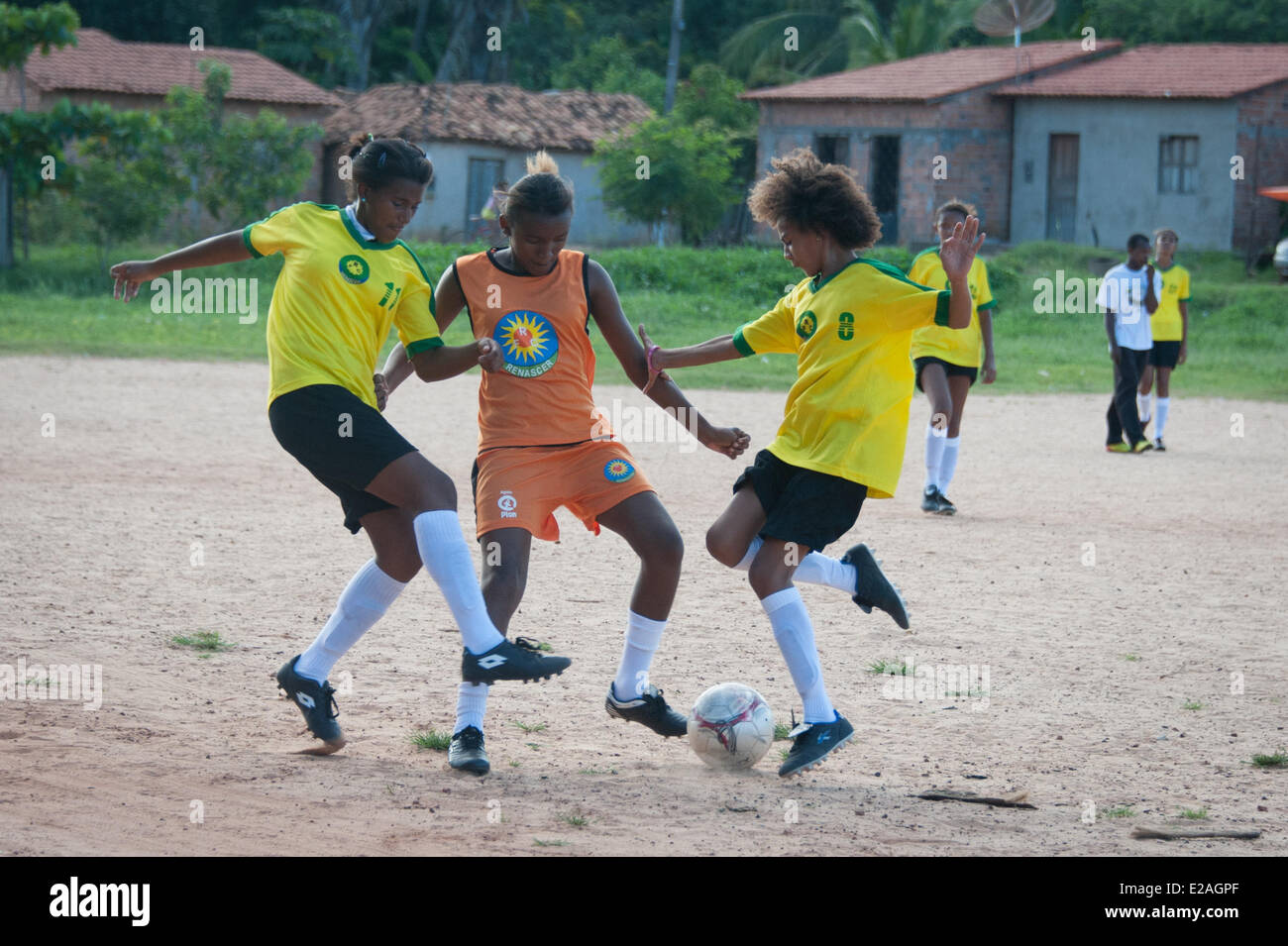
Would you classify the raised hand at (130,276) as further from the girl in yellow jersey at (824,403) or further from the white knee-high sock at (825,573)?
the white knee-high sock at (825,573)

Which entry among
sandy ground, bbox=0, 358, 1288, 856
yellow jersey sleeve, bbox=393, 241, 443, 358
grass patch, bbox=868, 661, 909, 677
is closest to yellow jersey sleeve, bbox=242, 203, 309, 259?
yellow jersey sleeve, bbox=393, 241, 443, 358

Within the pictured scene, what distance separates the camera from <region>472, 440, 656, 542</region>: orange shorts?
500 cm

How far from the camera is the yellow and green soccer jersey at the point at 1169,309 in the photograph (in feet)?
46.5

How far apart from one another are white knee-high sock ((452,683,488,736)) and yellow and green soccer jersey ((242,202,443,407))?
1.02 meters

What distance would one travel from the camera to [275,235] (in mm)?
4980

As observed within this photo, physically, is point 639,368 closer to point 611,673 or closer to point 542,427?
point 542,427

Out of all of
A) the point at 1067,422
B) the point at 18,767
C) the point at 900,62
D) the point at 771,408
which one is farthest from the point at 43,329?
the point at 900,62

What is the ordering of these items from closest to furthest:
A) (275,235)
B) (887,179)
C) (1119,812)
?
(1119,812) < (275,235) < (887,179)

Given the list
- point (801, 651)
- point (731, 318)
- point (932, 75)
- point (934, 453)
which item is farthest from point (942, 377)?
point (932, 75)

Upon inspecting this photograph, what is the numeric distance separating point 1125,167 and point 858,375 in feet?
94.9

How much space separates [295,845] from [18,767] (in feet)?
3.90

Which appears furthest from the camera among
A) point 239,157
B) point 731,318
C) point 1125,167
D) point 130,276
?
point 1125,167

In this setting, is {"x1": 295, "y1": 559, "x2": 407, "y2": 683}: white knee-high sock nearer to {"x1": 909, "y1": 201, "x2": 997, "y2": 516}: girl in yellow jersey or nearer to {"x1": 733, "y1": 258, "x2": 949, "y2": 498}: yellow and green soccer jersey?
{"x1": 733, "y1": 258, "x2": 949, "y2": 498}: yellow and green soccer jersey

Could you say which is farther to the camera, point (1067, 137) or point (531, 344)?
point (1067, 137)
